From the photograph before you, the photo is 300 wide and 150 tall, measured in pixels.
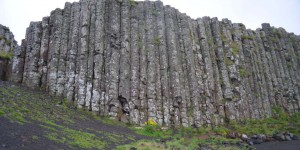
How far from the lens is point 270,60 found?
163 ft

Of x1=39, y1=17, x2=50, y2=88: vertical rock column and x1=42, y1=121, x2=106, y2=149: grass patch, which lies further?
x1=39, y1=17, x2=50, y2=88: vertical rock column

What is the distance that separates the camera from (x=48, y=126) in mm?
20984

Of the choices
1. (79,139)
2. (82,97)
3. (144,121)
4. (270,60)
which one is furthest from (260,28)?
(79,139)

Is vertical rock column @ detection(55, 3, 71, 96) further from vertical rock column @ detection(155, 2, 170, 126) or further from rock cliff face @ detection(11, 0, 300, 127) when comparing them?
vertical rock column @ detection(155, 2, 170, 126)

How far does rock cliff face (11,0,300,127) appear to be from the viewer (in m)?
33.4

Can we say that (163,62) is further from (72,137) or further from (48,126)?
(72,137)

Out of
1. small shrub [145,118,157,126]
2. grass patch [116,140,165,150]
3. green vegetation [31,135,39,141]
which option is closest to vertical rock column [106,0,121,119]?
small shrub [145,118,157,126]

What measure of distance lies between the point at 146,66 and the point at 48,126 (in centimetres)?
1791

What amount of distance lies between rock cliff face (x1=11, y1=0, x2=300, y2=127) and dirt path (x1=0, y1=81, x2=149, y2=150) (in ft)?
10.4

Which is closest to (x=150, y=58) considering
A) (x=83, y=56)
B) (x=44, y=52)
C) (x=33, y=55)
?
(x=83, y=56)

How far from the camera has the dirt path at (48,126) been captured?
55.0 ft

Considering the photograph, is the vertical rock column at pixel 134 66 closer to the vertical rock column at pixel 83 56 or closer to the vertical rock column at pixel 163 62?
the vertical rock column at pixel 163 62

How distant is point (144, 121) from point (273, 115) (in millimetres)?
22033

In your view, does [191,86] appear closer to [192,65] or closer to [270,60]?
[192,65]
